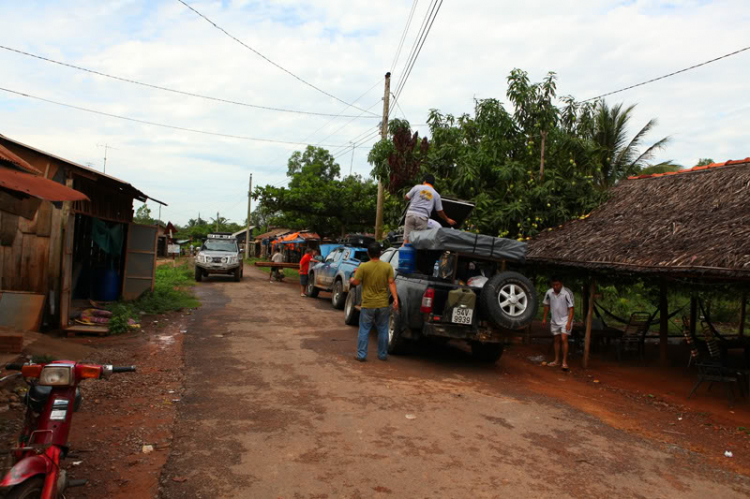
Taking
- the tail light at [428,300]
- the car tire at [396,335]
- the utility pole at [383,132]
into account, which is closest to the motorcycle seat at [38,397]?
the tail light at [428,300]

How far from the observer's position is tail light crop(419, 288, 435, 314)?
802 centimetres

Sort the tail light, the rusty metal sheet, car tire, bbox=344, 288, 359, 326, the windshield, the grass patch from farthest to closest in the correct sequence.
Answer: the windshield
car tire, bbox=344, 288, 359, 326
the grass patch
the tail light
the rusty metal sheet

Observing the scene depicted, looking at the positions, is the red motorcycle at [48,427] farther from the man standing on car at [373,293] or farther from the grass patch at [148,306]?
the grass patch at [148,306]

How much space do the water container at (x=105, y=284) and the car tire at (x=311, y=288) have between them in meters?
6.39

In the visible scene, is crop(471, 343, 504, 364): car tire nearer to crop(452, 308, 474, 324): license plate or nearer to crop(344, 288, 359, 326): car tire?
crop(452, 308, 474, 324): license plate

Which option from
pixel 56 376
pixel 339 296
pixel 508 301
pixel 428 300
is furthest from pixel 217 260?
pixel 56 376

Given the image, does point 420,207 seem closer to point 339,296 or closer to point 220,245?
point 339,296

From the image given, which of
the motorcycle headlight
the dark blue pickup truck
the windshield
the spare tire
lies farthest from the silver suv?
the motorcycle headlight

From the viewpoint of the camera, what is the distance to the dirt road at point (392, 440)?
4027 millimetres

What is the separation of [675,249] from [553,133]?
21.5ft

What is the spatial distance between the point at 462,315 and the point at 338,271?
731 centimetres

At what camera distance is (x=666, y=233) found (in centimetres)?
926

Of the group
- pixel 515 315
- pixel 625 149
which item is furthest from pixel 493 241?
pixel 625 149

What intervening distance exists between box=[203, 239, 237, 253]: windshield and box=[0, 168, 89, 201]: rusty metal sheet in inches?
731
